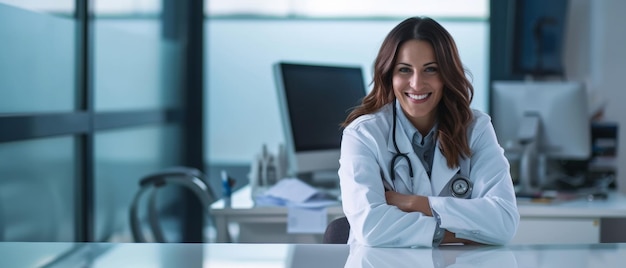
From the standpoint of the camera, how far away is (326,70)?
136 inches

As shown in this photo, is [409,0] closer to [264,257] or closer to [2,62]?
[2,62]

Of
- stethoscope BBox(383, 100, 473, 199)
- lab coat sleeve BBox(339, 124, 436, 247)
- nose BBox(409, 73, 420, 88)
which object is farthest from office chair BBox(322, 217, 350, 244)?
nose BBox(409, 73, 420, 88)

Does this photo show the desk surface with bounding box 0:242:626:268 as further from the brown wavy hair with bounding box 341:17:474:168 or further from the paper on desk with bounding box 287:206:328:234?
the paper on desk with bounding box 287:206:328:234

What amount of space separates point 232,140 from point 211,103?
276 millimetres

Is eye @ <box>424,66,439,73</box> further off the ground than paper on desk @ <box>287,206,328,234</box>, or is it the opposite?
eye @ <box>424,66,439,73</box>

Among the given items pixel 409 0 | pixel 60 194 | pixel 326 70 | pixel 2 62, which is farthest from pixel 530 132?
pixel 2 62

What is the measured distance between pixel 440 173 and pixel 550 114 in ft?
5.74

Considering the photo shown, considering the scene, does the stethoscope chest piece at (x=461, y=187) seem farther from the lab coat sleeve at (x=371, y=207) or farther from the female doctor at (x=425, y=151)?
the lab coat sleeve at (x=371, y=207)

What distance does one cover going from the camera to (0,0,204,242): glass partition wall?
2465mm

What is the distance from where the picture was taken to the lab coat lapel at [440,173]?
2.18 m

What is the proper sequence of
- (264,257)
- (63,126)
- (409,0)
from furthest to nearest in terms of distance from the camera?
(409,0), (63,126), (264,257)

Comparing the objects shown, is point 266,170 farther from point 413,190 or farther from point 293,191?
point 413,190

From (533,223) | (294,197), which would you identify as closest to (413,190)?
(294,197)

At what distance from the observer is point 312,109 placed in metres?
3.28
